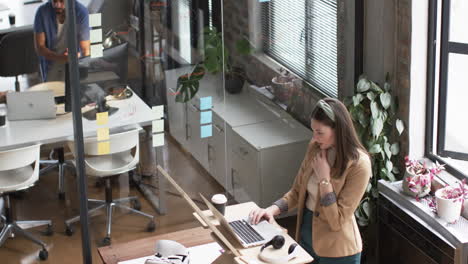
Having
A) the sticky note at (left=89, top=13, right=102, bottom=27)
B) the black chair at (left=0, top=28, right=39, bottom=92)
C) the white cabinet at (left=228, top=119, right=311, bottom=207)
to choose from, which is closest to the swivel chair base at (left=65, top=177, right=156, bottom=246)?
the white cabinet at (left=228, top=119, right=311, bottom=207)

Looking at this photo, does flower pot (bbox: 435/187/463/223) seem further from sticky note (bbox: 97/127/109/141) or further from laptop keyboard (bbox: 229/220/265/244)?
sticky note (bbox: 97/127/109/141)

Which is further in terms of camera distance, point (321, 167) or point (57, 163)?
point (57, 163)

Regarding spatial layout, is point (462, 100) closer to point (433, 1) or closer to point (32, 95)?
point (433, 1)

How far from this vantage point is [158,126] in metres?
5.72

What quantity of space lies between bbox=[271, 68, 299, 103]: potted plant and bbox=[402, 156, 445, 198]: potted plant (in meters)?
1.07

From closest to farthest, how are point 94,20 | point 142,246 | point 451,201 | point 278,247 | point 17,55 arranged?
point 278,247
point 142,246
point 451,201
point 94,20
point 17,55

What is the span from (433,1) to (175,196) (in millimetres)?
2183

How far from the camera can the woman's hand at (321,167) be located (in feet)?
14.6

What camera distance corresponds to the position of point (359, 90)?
5.72 meters

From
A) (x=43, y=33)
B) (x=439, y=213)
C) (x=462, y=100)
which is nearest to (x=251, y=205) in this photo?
(x=439, y=213)

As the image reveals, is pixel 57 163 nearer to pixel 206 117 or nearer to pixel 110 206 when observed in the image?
pixel 110 206

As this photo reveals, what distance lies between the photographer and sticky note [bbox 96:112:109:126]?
17.9 feet

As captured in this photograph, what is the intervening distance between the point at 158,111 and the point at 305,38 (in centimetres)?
120

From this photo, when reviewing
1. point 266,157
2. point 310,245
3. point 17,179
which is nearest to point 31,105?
point 17,179
